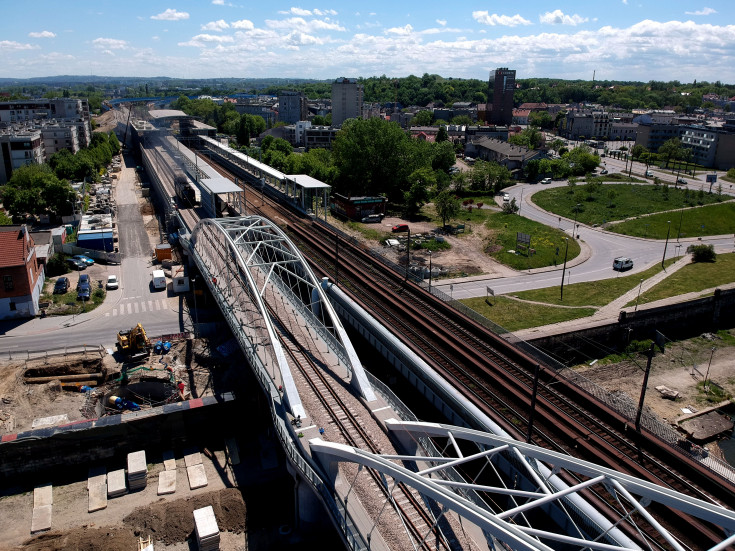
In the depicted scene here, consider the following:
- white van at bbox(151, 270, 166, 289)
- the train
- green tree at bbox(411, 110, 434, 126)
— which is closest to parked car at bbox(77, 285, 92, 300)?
white van at bbox(151, 270, 166, 289)

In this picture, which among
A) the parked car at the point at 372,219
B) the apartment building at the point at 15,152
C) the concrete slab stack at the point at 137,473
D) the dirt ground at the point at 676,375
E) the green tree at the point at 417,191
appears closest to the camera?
the concrete slab stack at the point at 137,473

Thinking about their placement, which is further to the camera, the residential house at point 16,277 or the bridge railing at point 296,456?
the residential house at point 16,277

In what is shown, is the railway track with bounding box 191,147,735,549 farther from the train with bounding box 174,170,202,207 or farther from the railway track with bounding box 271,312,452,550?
the train with bounding box 174,170,202,207

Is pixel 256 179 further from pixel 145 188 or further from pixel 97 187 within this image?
pixel 97 187

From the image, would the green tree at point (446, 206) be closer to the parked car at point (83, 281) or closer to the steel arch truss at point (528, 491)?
the parked car at point (83, 281)

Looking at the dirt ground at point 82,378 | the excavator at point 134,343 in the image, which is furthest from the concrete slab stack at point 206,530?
the excavator at point 134,343

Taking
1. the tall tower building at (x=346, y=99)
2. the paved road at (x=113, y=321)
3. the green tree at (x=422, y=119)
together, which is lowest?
the paved road at (x=113, y=321)

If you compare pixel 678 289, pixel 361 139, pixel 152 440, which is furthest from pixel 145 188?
pixel 678 289
